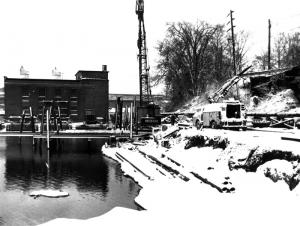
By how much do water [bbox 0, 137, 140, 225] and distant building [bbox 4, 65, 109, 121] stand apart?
38.2m

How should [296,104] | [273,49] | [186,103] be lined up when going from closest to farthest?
[296,104] < [186,103] < [273,49]

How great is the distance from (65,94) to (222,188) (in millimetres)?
56892

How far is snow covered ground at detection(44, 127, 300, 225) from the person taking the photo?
34.7 ft

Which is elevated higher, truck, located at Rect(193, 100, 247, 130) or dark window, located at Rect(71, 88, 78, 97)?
dark window, located at Rect(71, 88, 78, 97)

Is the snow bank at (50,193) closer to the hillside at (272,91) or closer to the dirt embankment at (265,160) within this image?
the dirt embankment at (265,160)

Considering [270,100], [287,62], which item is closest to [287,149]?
[270,100]

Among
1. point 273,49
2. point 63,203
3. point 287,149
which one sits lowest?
point 63,203

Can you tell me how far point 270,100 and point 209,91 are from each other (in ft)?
44.1

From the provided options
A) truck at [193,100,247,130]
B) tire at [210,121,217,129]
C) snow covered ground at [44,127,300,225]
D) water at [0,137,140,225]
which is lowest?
water at [0,137,140,225]

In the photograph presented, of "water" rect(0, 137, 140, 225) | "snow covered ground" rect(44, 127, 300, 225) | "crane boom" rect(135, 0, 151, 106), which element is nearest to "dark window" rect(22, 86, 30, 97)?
"crane boom" rect(135, 0, 151, 106)

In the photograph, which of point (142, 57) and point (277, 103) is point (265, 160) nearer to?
point (277, 103)

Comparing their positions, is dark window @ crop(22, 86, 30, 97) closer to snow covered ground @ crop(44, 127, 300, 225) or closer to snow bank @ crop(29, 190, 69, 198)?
snow covered ground @ crop(44, 127, 300, 225)

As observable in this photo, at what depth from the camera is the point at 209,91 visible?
47.6 metres

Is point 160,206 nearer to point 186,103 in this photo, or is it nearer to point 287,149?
point 287,149
